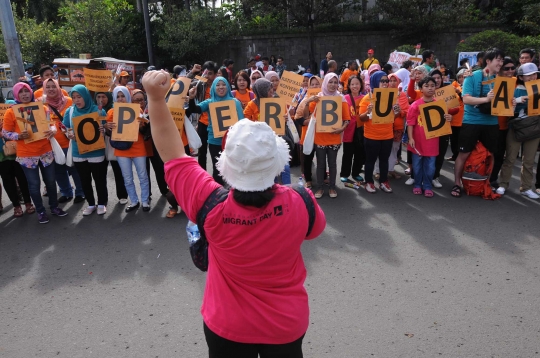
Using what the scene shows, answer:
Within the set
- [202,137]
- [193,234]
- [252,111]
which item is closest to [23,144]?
[202,137]

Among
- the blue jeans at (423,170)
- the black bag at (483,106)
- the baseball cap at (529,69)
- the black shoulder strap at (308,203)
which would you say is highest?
the baseball cap at (529,69)

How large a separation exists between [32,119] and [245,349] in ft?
17.0

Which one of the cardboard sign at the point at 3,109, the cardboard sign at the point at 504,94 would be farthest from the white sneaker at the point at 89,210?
the cardboard sign at the point at 504,94

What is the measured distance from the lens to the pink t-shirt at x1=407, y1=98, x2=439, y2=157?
21.7ft

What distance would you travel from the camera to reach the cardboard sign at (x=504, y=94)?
19.6 feet

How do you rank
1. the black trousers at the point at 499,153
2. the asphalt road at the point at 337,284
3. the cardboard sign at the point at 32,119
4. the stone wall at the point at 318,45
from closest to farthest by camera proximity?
the asphalt road at the point at 337,284, the cardboard sign at the point at 32,119, the black trousers at the point at 499,153, the stone wall at the point at 318,45

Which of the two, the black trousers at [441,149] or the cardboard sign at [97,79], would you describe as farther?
the black trousers at [441,149]

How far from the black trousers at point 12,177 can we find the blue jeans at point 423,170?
5.82 meters

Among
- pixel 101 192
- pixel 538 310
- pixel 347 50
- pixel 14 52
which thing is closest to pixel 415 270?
pixel 538 310

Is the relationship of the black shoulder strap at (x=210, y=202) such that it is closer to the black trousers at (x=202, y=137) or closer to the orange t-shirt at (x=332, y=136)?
the orange t-shirt at (x=332, y=136)

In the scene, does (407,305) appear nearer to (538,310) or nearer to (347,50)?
(538,310)

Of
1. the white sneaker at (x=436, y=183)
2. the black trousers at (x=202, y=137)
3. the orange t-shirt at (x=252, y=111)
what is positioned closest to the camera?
the orange t-shirt at (x=252, y=111)

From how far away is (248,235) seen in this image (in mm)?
1781

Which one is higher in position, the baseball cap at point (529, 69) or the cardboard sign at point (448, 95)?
the baseball cap at point (529, 69)
